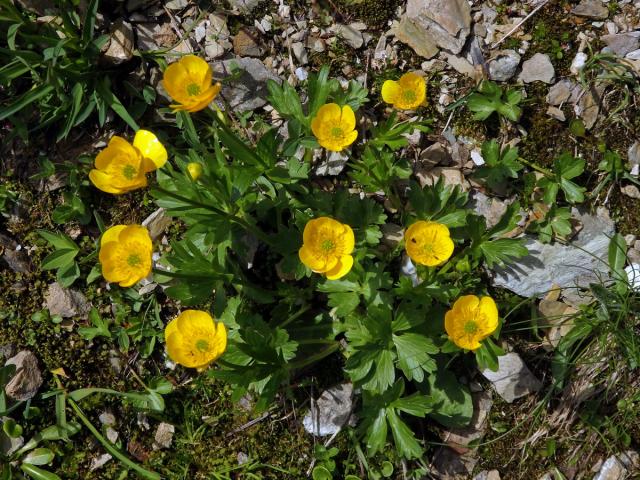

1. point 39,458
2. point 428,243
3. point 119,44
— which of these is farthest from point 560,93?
point 39,458

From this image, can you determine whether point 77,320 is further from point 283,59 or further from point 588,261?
point 588,261

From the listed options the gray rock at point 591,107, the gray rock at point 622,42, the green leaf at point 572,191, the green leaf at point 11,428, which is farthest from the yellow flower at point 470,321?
the green leaf at point 11,428

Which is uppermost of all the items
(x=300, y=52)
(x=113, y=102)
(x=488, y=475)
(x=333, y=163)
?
(x=300, y=52)

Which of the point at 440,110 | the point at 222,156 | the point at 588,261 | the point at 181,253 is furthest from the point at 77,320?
the point at 588,261

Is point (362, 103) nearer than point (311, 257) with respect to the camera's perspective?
No

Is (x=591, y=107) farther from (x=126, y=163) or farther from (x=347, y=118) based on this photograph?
(x=126, y=163)

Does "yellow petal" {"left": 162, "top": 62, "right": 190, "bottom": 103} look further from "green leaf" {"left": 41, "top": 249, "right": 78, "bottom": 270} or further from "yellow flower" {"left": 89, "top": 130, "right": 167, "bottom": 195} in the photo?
"green leaf" {"left": 41, "top": 249, "right": 78, "bottom": 270}

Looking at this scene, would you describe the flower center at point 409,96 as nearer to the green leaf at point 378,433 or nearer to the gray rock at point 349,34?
the gray rock at point 349,34
